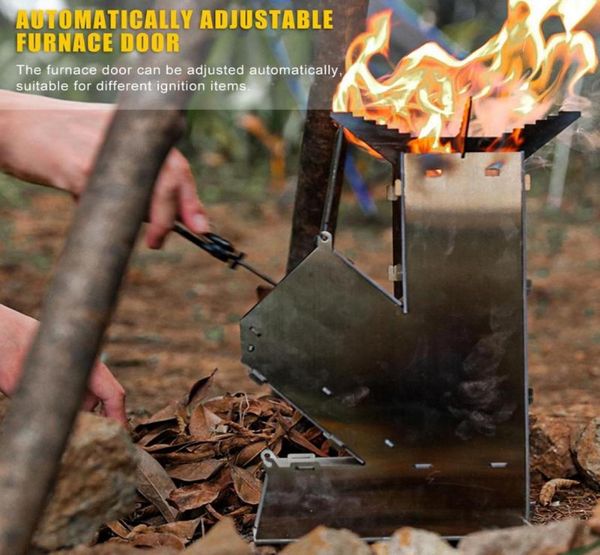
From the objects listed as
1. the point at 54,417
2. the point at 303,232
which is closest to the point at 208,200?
the point at 303,232

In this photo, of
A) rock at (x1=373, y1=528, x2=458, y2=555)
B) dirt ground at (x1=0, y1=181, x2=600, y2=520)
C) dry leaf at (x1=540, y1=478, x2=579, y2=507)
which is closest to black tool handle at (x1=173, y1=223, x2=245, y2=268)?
rock at (x1=373, y1=528, x2=458, y2=555)

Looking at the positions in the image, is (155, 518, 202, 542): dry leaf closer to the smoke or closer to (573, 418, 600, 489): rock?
(573, 418, 600, 489): rock

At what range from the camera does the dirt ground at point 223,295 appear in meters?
4.35

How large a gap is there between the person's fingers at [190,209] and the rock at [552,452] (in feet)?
3.55

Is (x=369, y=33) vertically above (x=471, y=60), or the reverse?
(x=369, y=33)

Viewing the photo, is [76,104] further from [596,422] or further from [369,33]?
[596,422]

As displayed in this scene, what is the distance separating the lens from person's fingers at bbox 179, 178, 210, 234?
5.50 feet

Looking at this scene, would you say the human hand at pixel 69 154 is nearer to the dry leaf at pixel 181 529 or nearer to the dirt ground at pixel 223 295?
the dry leaf at pixel 181 529

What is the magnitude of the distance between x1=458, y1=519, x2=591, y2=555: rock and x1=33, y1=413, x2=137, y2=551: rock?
542mm

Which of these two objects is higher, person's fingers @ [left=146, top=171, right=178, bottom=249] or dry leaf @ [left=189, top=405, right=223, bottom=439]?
person's fingers @ [left=146, top=171, right=178, bottom=249]

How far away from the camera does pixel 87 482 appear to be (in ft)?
5.30

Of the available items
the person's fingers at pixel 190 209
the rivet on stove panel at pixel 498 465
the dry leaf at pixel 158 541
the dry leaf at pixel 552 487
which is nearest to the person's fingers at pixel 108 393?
the dry leaf at pixel 158 541

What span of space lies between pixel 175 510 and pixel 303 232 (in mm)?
777

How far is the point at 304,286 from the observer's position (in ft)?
6.07
